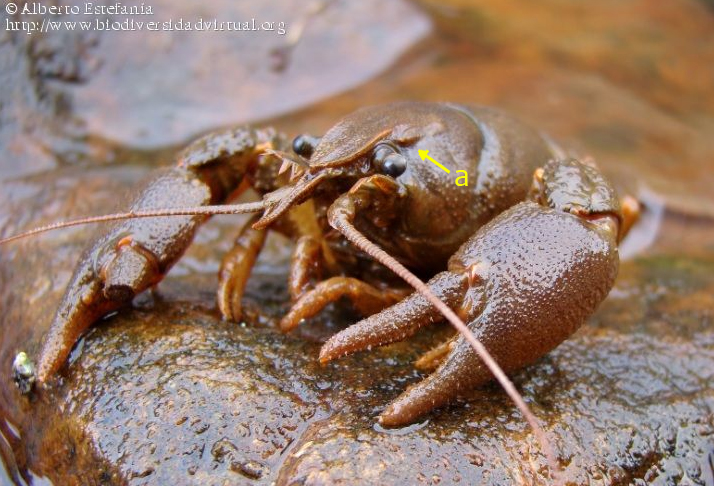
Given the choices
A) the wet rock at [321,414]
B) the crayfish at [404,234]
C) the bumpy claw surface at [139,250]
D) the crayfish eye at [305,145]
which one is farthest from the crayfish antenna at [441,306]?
the bumpy claw surface at [139,250]

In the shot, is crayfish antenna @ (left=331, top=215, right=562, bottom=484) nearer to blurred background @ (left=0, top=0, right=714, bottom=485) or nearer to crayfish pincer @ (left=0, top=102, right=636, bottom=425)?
crayfish pincer @ (left=0, top=102, right=636, bottom=425)

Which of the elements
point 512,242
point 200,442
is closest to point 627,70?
point 512,242

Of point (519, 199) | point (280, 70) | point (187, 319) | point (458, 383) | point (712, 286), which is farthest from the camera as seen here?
point (280, 70)

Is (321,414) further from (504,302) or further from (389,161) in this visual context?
(389,161)

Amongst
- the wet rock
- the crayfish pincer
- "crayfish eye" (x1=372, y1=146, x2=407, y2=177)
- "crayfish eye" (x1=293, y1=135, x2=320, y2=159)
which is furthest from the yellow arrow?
the wet rock

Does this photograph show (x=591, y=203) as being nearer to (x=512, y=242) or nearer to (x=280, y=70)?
(x=512, y=242)

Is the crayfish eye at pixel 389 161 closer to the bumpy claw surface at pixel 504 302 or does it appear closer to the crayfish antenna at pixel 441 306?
the crayfish antenna at pixel 441 306
